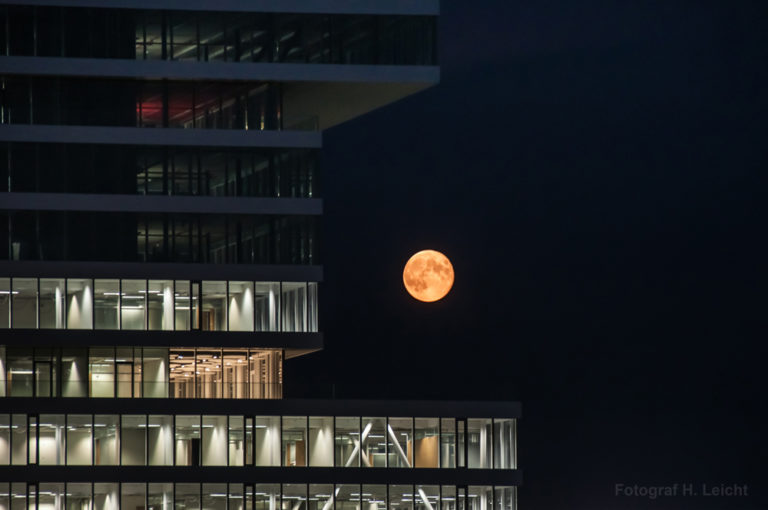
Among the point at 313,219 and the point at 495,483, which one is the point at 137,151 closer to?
the point at 313,219

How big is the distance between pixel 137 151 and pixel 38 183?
581 centimetres

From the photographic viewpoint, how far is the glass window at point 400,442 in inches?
4178

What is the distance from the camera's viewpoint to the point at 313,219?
110 metres

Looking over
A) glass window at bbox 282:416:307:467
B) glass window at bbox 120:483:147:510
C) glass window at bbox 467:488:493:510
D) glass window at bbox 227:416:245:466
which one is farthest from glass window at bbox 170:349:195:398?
glass window at bbox 467:488:493:510

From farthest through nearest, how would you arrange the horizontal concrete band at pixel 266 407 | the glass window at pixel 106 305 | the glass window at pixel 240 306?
the glass window at pixel 240 306
the glass window at pixel 106 305
the horizontal concrete band at pixel 266 407

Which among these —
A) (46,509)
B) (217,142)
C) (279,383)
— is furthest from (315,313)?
(46,509)

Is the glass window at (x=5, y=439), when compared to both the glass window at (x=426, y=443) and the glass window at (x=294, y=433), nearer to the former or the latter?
the glass window at (x=294, y=433)

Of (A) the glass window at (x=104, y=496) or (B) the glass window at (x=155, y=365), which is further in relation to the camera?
(B) the glass window at (x=155, y=365)

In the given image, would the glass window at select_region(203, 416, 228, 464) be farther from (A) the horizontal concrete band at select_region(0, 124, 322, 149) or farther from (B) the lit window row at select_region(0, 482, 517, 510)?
(A) the horizontal concrete band at select_region(0, 124, 322, 149)

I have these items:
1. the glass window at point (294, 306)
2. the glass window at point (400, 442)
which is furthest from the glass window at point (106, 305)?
the glass window at point (400, 442)

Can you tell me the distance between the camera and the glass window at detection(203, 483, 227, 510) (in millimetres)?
105000

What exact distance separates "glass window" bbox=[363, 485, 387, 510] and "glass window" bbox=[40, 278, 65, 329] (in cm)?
1939

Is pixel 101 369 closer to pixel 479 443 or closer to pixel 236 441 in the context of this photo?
pixel 236 441

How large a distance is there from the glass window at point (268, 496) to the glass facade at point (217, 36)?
24.2 m
